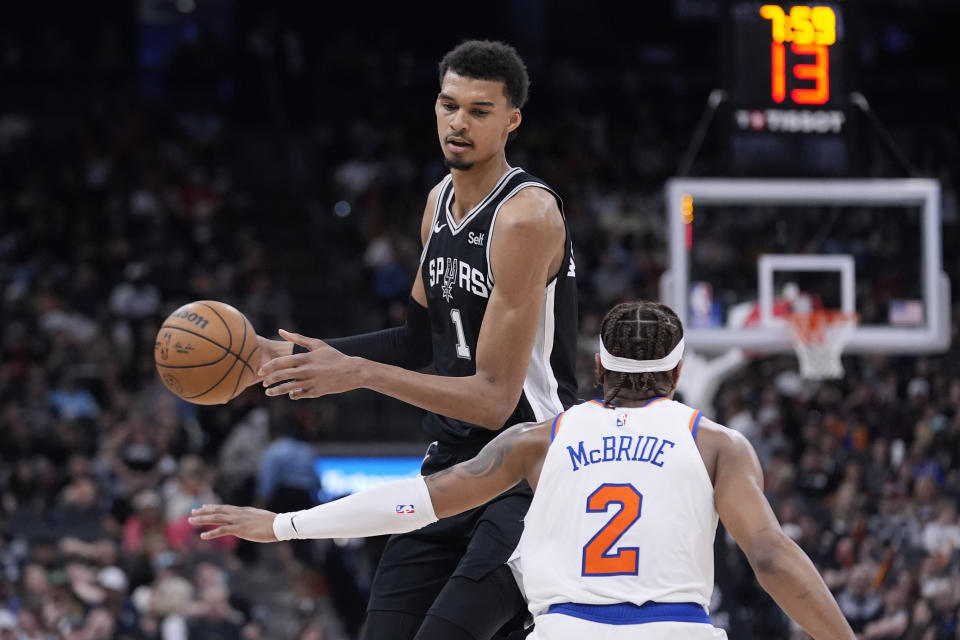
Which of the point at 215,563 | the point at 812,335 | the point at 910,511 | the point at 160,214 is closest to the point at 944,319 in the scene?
the point at 812,335

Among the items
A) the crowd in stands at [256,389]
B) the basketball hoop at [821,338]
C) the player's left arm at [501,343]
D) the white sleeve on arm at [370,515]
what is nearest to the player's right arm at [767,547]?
the player's left arm at [501,343]

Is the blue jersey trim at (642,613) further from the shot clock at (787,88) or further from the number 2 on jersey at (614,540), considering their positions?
the shot clock at (787,88)

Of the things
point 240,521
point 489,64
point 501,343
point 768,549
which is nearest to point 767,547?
point 768,549

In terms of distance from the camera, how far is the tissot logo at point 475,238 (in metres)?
4.62

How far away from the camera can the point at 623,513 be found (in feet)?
12.0

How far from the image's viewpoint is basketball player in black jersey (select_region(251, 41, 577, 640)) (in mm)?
4324

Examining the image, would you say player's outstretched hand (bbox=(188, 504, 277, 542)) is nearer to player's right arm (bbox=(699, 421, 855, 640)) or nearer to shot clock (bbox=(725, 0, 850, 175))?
player's right arm (bbox=(699, 421, 855, 640))

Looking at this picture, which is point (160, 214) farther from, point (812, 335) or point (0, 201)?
point (812, 335)

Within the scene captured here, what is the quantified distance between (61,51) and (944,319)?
1490cm

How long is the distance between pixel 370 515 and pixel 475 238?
→ 3.50 feet

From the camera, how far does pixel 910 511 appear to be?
12.5 m

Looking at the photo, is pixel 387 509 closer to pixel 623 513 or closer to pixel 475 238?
pixel 623 513

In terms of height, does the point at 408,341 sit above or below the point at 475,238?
below

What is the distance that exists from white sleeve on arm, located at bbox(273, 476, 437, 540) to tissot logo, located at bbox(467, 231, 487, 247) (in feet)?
2.92
